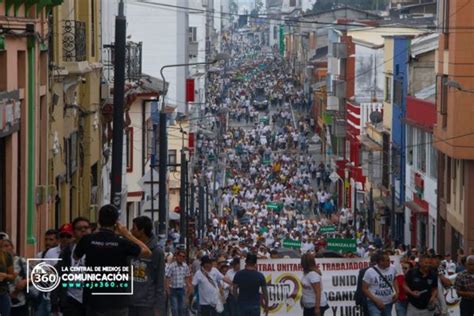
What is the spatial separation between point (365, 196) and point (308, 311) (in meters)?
51.3

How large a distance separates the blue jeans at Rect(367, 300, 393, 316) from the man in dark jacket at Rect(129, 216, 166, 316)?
4.55 m

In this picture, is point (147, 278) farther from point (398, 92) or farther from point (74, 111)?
point (398, 92)

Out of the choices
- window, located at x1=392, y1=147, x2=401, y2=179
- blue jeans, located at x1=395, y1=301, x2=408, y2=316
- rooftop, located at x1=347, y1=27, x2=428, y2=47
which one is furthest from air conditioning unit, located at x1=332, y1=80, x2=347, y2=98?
blue jeans, located at x1=395, y1=301, x2=408, y2=316

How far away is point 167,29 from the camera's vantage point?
83250 mm

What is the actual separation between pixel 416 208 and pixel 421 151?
211 centimetres

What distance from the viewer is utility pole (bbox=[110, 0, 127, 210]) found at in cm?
2322

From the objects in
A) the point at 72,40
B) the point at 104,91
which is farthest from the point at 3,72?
the point at 104,91

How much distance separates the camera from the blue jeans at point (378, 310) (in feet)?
64.2

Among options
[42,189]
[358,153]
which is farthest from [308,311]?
[358,153]

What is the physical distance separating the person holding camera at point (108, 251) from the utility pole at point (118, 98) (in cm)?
1000

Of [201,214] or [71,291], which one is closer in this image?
[71,291]

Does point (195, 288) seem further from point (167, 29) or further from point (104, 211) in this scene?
point (167, 29)

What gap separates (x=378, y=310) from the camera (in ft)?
64.4

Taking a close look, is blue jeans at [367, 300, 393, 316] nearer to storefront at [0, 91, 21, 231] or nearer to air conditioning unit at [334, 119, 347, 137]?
storefront at [0, 91, 21, 231]
